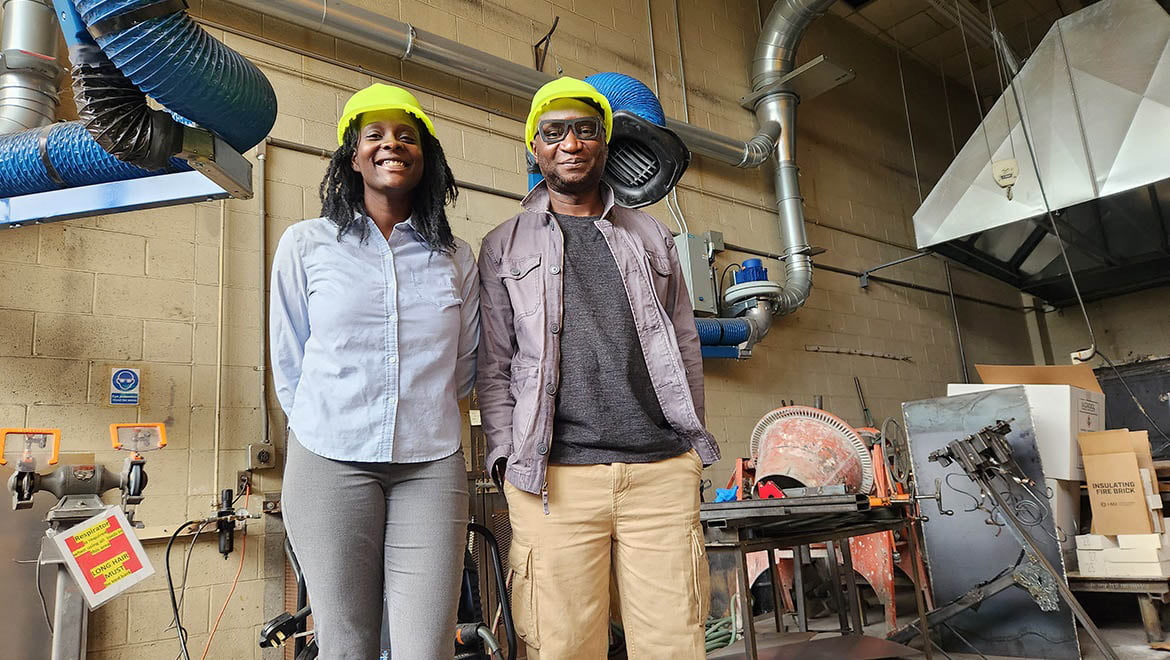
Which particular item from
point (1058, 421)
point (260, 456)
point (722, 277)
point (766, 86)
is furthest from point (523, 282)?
point (766, 86)

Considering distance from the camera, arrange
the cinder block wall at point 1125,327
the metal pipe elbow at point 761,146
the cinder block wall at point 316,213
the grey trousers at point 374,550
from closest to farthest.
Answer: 1. the grey trousers at point 374,550
2. the cinder block wall at point 316,213
3. the metal pipe elbow at point 761,146
4. the cinder block wall at point 1125,327

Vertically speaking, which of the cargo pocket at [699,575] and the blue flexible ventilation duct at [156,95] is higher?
the blue flexible ventilation duct at [156,95]

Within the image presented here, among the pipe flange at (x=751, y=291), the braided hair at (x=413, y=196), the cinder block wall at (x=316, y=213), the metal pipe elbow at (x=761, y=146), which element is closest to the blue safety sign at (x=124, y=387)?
the cinder block wall at (x=316, y=213)

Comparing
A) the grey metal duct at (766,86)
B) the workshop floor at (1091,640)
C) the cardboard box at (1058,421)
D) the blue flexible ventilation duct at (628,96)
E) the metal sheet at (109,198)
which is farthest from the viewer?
the grey metal duct at (766,86)

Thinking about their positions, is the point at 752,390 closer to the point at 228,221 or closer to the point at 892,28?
the point at 228,221

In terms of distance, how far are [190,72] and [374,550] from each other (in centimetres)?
95

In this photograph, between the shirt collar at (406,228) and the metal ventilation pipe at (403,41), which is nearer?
the shirt collar at (406,228)

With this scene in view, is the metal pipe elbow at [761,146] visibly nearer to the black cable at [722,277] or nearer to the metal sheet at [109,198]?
the black cable at [722,277]

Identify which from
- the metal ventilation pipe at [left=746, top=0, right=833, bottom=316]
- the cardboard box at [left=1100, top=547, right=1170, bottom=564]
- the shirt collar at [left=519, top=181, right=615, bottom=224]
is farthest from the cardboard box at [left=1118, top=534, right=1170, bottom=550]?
the shirt collar at [left=519, top=181, right=615, bottom=224]

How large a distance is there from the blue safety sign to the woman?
1526 millimetres

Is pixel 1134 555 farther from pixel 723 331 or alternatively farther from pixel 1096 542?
pixel 723 331

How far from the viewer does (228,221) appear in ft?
9.59

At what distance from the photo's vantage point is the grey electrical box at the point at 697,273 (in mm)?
4375

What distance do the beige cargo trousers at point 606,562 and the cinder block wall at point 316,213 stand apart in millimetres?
1751
